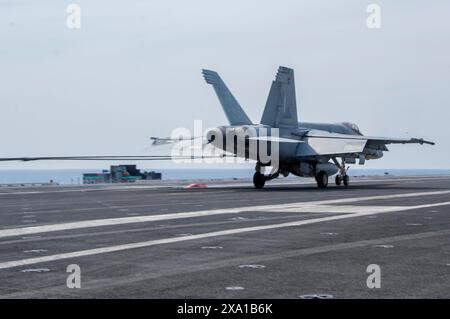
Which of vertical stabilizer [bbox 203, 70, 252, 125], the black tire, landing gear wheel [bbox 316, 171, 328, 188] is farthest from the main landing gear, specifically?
vertical stabilizer [bbox 203, 70, 252, 125]

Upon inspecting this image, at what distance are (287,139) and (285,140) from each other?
1.31m

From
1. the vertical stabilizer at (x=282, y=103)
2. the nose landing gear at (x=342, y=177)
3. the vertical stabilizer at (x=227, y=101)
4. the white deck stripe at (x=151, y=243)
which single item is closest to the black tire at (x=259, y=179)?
the vertical stabilizer at (x=282, y=103)

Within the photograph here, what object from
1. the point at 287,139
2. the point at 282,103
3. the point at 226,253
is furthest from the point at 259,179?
the point at 226,253

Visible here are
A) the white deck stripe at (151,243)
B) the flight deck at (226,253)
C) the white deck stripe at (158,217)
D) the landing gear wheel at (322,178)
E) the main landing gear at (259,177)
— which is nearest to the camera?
the flight deck at (226,253)

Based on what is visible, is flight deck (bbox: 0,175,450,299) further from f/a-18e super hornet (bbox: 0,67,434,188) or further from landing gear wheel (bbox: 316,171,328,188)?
landing gear wheel (bbox: 316,171,328,188)

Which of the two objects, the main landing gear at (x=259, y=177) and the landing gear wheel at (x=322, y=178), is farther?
the landing gear wheel at (x=322, y=178)

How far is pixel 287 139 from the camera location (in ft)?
148

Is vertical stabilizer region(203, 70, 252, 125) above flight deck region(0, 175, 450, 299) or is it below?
above

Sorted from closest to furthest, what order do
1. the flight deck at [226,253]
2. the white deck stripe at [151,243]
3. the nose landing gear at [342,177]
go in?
the flight deck at [226,253], the white deck stripe at [151,243], the nose landing gear at [342,177]

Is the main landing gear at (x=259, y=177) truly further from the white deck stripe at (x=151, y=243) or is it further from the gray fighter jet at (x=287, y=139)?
the white deck stripe at (x=151, y=243)

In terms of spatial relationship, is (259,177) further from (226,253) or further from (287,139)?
(226,253)

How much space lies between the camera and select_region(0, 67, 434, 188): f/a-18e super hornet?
4250 cm

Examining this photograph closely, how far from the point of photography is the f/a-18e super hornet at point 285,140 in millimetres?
42500

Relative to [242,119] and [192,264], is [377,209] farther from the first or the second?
[242,119]
